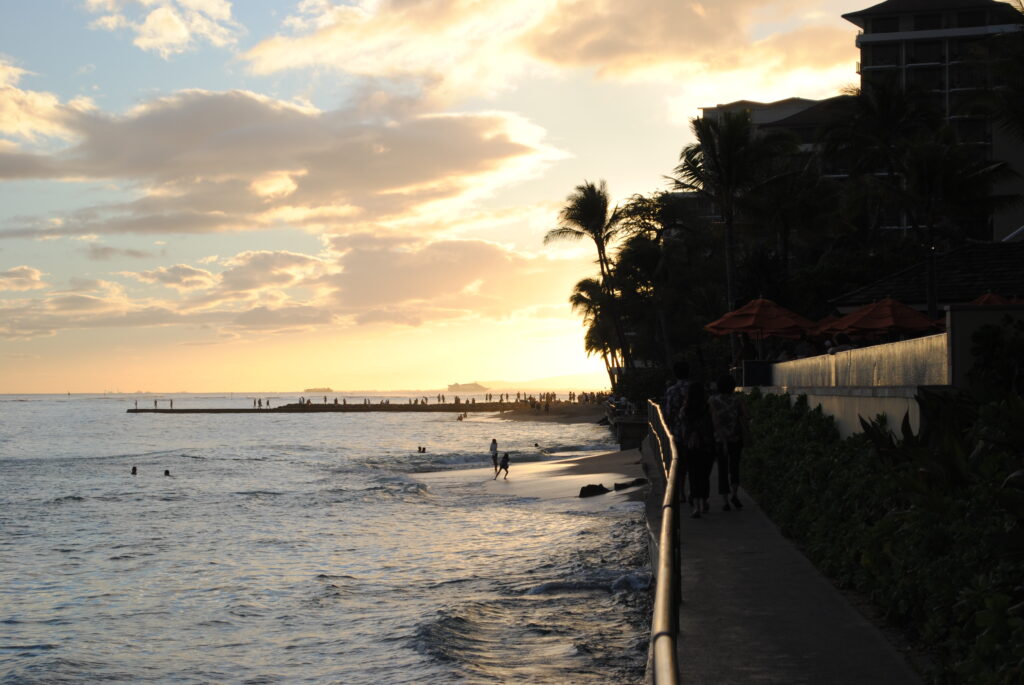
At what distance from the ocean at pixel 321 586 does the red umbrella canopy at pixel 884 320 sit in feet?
19.7

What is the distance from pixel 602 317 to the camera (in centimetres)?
8569

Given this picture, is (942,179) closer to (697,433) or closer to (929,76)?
(697,433)

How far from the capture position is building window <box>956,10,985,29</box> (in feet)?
268

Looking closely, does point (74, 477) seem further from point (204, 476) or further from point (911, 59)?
point (911, 59)

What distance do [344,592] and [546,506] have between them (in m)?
10.8

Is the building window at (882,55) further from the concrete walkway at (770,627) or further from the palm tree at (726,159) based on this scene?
the concrete walkway at (770,627)

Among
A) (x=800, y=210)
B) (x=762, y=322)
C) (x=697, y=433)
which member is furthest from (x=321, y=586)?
(x=800, y=210)

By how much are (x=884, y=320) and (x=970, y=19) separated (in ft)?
243

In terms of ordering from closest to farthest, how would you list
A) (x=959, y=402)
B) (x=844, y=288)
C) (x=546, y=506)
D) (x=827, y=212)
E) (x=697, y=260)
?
(x=959, y=402) → (x=546, y=506) → (x=844, y=288) → (x=827, y=212) → (x=697, y=260)

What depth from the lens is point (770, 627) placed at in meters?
7.45

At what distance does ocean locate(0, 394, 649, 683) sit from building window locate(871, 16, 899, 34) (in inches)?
2535

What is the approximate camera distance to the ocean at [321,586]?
11.8 m

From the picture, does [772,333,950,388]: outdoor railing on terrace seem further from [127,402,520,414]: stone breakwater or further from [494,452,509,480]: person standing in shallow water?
[127,402,520,414]: stone breakwater

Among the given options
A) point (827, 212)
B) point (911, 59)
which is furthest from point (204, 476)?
point (911, 59)
